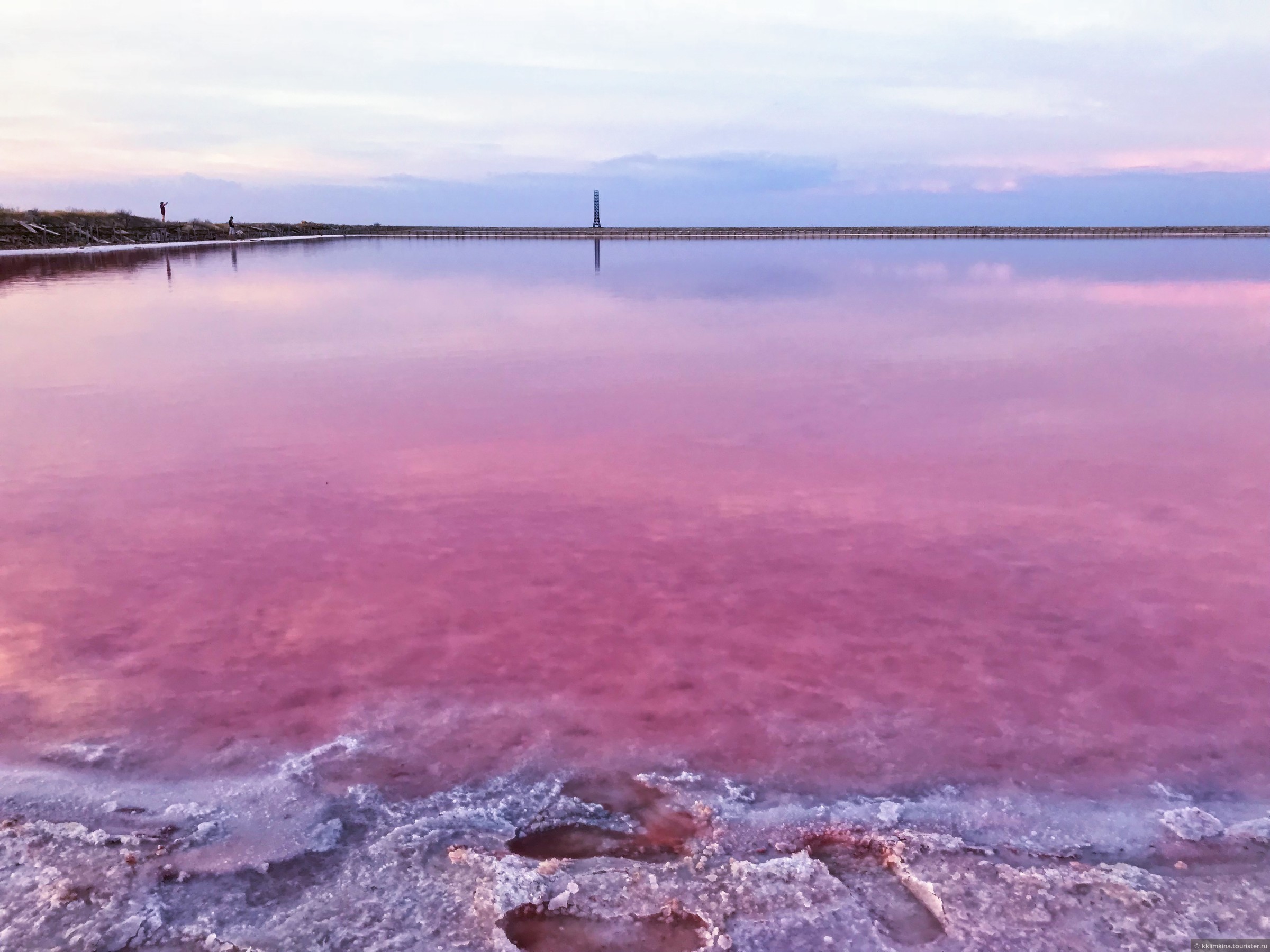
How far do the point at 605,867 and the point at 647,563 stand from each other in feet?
7.96

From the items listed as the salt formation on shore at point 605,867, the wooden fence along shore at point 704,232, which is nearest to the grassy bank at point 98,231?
the wooden fence along shore at point 704,232

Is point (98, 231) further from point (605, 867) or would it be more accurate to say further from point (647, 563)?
point (605, 867)

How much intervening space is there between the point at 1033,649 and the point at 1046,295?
20.1m

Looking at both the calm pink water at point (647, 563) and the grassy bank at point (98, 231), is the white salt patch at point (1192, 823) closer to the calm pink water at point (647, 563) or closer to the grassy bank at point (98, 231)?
the calm pink water at point (647, 563)

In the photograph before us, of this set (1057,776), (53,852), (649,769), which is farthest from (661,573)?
(53,852)

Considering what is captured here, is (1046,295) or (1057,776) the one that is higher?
(1046,295)

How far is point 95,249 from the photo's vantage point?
35.2 metres

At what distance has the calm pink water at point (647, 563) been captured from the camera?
3.68 meters

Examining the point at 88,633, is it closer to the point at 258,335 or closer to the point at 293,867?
the point at 293,867

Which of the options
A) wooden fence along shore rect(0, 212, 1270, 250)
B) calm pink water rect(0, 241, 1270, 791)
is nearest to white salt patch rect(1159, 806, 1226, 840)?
calm pink water rect(0, 241, 1270, 791)

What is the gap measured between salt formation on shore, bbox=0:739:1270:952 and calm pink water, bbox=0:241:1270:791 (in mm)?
194

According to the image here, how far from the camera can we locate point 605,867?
9.65ft

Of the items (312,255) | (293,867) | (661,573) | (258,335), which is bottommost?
(293,867)

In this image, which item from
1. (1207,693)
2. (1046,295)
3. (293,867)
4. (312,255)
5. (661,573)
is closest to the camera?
(293,867)
